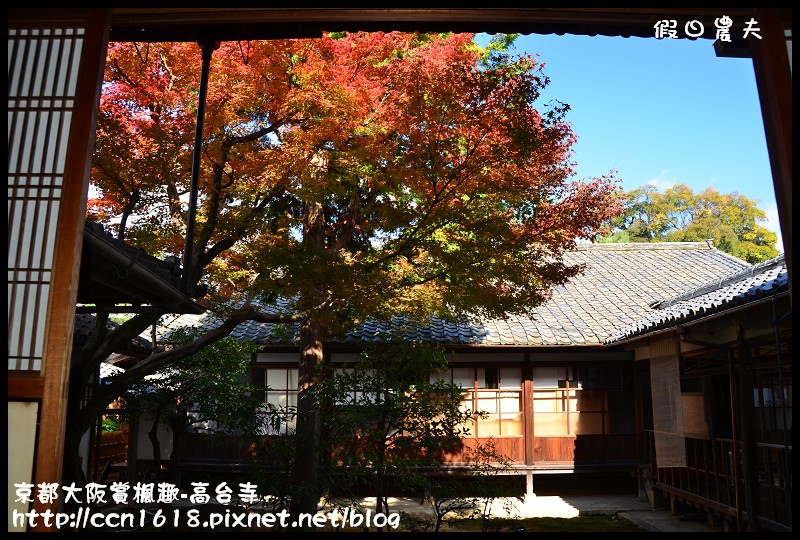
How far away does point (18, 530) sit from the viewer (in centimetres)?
373

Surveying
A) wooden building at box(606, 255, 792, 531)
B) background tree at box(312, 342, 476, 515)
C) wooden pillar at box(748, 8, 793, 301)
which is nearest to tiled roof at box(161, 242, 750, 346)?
wooden building at box(606, 255, 792, 531)

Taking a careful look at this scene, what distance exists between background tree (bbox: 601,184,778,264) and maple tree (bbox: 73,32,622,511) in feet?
93.0

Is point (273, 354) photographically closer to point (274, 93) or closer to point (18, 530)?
point (274, 93)

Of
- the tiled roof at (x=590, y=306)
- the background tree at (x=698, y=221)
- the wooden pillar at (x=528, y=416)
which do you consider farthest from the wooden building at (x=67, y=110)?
the background tree at (x=698, y=221)

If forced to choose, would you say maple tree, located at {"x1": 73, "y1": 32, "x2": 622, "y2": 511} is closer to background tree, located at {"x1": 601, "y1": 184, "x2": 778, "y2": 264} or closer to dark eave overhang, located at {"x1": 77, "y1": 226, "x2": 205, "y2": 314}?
dark eave overhang, located at {"x1": 77, "y1": 226, "x2": 205, "y2": 314}

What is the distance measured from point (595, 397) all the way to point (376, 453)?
9.38 meters

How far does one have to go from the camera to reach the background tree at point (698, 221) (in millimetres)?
35750

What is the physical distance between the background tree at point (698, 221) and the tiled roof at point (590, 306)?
15760mm

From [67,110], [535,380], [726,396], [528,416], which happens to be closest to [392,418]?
[67,110]

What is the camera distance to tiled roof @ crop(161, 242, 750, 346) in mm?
14406

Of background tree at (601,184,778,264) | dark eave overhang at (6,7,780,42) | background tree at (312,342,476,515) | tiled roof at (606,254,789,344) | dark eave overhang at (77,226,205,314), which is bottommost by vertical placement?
background tree at (312,342,476,515)

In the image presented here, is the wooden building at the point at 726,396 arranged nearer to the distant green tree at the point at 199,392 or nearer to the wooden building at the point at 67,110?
the wooden building at the point at 67,110

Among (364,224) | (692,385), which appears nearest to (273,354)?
(364,224)

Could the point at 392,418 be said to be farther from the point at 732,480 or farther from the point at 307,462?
the point at 732,480
